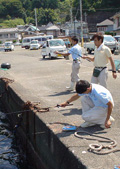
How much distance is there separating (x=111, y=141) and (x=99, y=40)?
3006mm

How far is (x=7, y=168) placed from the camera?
21.5 feet

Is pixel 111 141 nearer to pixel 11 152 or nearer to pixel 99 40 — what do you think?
pixel 99 40

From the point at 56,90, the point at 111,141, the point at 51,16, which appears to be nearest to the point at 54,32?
the point at 51,16

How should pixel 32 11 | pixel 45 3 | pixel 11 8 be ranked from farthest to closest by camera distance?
pixel 11 8 → pixel 32 11 → pixel 45 3

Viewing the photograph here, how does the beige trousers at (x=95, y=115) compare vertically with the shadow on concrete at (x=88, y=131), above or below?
above

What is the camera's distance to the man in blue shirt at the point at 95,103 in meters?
4.67

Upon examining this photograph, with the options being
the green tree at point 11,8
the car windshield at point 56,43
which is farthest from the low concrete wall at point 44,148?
the green tree at point 11,8

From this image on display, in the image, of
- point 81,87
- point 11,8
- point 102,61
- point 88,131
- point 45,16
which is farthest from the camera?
point 11,8

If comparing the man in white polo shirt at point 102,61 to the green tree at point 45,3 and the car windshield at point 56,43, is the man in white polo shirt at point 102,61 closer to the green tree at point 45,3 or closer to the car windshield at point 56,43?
the car windshield at point 56,43

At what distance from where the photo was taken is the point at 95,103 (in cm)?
492

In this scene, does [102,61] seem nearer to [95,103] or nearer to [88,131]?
[95,103]

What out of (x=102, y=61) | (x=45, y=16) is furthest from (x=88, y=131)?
(x=45, y=16)

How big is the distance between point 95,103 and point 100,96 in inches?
10.2

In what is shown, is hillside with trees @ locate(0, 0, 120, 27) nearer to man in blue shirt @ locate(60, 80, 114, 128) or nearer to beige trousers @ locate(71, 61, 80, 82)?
beige trousers @ locate(71, 61, 80, 82)
